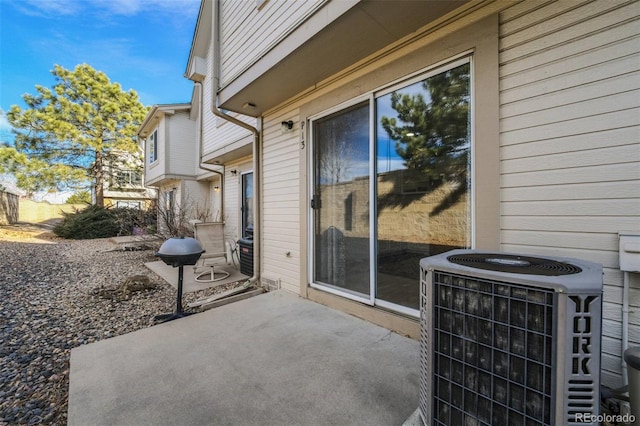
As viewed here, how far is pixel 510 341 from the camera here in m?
1.11

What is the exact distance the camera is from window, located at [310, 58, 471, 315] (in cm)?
235

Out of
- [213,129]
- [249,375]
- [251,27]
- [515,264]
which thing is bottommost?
[249,375]

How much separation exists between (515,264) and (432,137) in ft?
4.87

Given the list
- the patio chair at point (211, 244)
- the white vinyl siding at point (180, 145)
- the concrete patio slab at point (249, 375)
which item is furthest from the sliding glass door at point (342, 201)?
the white vinyl siding at point (180, 145)

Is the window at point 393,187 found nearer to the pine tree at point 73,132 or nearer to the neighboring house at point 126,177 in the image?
the neighboring house at point 126,177

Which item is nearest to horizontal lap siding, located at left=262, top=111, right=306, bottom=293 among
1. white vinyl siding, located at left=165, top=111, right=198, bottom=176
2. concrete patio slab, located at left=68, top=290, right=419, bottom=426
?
concrete patio slab, located at left=68, top=290, right=419, bottom=426

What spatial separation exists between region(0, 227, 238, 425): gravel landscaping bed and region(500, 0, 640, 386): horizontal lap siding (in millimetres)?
3445

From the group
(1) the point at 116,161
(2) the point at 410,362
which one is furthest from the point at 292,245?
(1) the point at 116,161

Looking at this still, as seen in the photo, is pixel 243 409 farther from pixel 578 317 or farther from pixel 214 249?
pixel 214 249

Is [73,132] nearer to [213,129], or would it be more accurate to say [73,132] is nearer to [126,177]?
[126,177]

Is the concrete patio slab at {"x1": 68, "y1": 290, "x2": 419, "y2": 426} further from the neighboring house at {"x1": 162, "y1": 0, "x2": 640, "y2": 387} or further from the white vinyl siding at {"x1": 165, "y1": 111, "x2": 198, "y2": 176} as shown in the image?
the white vinyl siding at {"x1": 165, "y1": 111, "x2": 198, "y2": 176}

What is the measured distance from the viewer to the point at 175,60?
55.1 ft

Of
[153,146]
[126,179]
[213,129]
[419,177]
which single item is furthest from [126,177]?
[419,177]

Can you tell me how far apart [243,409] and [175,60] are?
20113 mm
